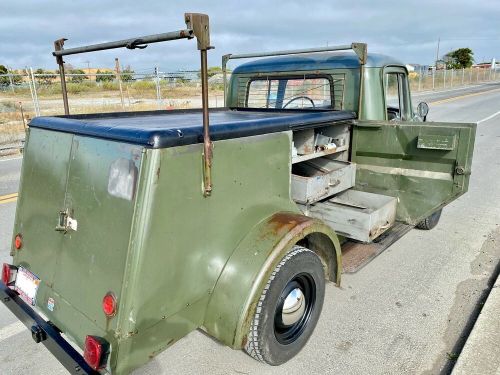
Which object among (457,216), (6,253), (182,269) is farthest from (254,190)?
(457,216)

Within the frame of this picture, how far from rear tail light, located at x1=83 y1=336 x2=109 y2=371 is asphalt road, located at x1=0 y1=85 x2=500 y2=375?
75cm

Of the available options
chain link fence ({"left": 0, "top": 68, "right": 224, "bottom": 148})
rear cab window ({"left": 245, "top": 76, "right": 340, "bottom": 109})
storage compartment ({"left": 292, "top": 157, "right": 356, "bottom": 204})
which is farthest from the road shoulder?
chain link fence ({"left": 0, "top": 68, "right": 224, "bottom": 148})

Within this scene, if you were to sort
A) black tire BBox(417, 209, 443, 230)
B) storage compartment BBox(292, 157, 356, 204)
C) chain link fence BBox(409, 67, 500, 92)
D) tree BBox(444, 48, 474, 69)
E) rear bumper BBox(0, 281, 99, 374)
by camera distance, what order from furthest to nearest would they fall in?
tree BBox(444, 48, 474, 69) < chain link fence BBox(409, 67, 500, 92) < black tire BBox(417, 209, 443, 230) < storage compartment BBox(292, 157, 356, 204) < rear bumper BBox(0, 281, 99, 374)

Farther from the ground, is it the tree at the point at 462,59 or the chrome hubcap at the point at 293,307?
the tree at the point at 462,59

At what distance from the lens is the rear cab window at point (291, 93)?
4.17 m

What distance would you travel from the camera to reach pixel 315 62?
13.6ft

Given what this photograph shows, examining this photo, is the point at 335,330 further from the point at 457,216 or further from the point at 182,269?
the point at 457,216

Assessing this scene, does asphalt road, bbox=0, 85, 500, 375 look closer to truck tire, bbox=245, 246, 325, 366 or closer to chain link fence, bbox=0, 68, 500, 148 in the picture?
truck tire, bbox=245, 246, 325, 366

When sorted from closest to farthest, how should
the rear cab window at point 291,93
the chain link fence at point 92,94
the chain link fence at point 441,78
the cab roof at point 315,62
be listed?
1. the cab roof at point 315,62
2. the rear cab window at point 291,93
3. the chain link fence at point 92,94
4. the chain link fence at point 441,78

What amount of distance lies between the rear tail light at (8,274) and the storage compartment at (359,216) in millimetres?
2262

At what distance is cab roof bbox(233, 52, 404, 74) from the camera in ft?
13.0

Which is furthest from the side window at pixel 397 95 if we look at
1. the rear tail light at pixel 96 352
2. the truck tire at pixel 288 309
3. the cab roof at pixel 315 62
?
the rear tail light at pixel 96 352

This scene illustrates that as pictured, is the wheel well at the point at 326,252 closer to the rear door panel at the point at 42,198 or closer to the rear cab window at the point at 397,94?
the rear door panel at the point at 42,198

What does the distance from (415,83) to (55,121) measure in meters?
39.2
